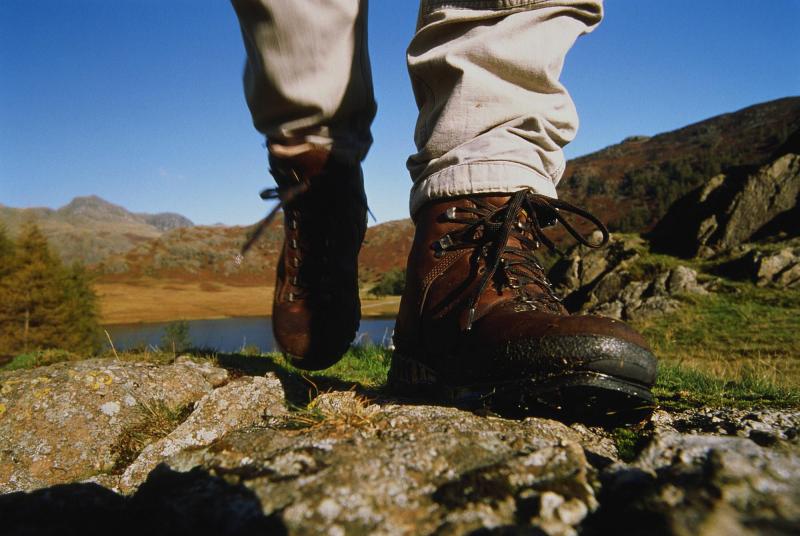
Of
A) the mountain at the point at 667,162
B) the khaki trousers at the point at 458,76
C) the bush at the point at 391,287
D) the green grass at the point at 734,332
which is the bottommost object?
the bush at the point at 391,287

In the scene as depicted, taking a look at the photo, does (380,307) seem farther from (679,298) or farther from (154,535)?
(154,535)

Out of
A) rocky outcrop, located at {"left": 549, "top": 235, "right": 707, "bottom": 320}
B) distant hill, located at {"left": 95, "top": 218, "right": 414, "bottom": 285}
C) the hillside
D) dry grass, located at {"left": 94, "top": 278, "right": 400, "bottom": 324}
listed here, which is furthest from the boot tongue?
distant hill, located at {"left": 95, "top": 218, "right": 414, "bottom": 285}

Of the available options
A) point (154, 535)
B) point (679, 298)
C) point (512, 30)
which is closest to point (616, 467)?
point (154, 535)

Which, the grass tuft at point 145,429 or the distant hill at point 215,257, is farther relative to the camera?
the distant hill at point 215,257

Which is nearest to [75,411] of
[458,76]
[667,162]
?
[458,76]

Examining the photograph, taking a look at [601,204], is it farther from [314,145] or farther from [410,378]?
[410,378]

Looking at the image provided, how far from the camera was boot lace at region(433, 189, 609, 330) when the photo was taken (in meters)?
1.37

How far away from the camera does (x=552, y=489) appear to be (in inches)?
26.2

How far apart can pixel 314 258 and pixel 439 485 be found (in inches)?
48.2

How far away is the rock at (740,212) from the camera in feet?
31.4

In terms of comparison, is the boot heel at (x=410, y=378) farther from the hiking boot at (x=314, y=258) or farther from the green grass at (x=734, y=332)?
the green grass at (x=734, y=332)

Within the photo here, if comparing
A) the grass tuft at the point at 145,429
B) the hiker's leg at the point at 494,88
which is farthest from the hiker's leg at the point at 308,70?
the grass tuft at the point at 145,429

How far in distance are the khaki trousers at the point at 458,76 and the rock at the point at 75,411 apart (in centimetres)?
103

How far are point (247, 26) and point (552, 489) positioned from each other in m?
1.55
